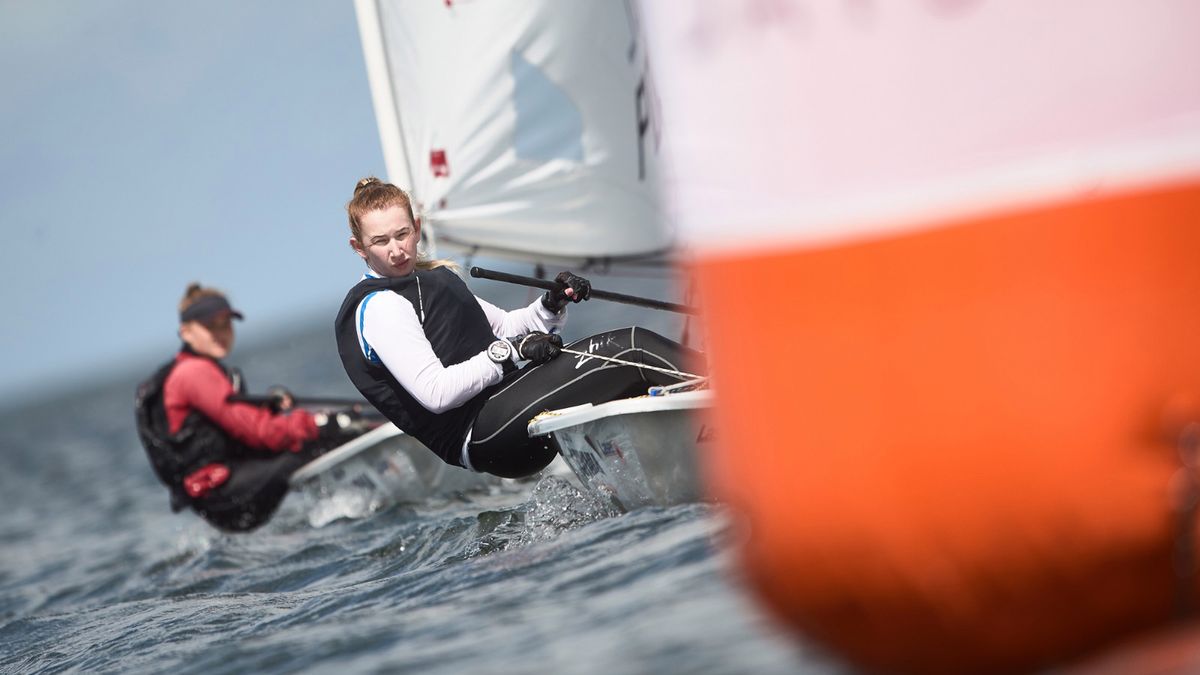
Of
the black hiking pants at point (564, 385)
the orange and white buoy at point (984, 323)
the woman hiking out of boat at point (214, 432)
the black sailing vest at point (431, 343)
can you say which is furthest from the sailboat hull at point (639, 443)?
the woman hiking out of boat at point (214, 432)

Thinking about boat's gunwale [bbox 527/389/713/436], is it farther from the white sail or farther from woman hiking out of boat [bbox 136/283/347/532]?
woman hiking out of boat [bbox 136/283/347/532]

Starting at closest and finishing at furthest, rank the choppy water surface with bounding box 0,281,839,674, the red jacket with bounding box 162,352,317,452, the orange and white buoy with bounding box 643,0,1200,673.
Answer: the orange and white buoy with bounding box 643,0,1200,673
the choppy water surface with bounding box 0,281,839,674
the red jacket with bounding box 162,352,317,452

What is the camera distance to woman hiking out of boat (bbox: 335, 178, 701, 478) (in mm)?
3812

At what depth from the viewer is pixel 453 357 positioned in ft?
13.2

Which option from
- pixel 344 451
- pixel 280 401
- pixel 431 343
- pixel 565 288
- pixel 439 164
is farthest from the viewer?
pixel 280 401

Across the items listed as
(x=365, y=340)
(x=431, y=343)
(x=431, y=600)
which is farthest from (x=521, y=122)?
(x=431, y=600)

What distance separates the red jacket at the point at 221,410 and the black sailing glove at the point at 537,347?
3.47 metres

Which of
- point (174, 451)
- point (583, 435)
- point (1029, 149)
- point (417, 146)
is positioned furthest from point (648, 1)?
point (174, 451)

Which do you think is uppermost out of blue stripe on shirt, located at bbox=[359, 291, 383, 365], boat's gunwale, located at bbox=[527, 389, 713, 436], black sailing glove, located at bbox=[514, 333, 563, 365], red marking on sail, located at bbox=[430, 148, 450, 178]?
red marking on sail, located at bbox=[430, 148, 450, 178]

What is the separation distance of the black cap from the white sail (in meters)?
1.70

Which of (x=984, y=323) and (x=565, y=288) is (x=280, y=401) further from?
(x=984, y=323)

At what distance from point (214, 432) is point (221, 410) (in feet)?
0.50

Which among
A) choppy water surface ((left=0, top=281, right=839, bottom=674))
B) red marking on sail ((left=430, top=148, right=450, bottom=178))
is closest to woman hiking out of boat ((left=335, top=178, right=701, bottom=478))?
choppy water surface ((left=0, top=281, right=839, bottom=674))

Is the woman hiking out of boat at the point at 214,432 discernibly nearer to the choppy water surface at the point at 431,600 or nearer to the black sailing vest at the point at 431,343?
the choppy water surface at the point at 431,600
